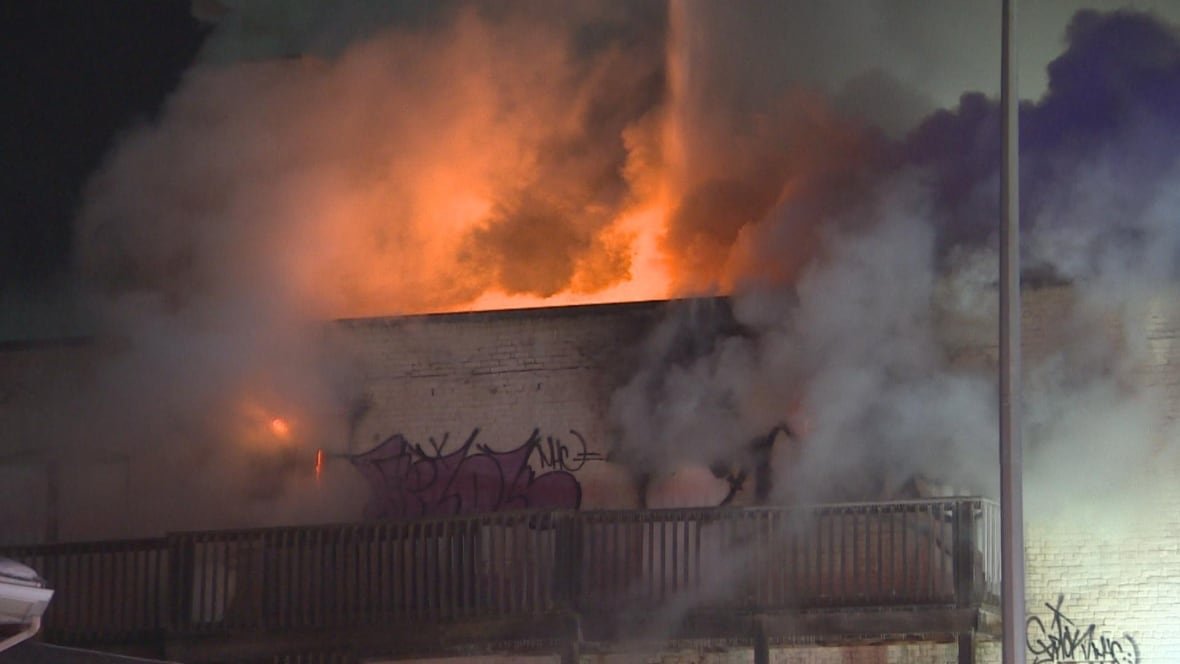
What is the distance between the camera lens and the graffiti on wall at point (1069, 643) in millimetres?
16406

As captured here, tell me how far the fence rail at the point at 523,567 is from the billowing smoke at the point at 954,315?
1.02 meters

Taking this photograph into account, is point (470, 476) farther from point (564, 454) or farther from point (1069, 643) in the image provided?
point (1069, 643)

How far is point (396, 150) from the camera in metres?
23.6

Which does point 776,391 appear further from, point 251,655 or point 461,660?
point 251,655

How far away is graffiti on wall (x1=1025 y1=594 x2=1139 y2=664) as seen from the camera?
16.4 m

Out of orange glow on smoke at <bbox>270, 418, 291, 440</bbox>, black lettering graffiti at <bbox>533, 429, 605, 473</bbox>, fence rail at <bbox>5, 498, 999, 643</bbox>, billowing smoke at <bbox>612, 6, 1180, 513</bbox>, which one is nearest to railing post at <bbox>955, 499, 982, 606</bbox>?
fence rail at <bbox>5, 498, 999, 643</bbox>

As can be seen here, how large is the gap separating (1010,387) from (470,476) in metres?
8.63

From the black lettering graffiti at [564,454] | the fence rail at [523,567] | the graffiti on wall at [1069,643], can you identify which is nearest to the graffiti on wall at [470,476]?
the black lettering graffiti at [564,454]

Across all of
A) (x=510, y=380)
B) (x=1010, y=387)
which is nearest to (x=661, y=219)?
(x=510, y=380)

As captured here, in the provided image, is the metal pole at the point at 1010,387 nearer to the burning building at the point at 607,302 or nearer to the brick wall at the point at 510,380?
the burning building at the point at 607,302

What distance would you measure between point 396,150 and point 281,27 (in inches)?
107

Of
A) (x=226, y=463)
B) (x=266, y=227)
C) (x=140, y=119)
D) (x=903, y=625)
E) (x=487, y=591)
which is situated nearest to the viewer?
(x=903, y=625)

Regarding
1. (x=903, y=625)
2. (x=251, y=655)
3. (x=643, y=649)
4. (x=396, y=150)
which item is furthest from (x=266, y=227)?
(x=903, y=625)

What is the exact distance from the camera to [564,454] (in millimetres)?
18984
